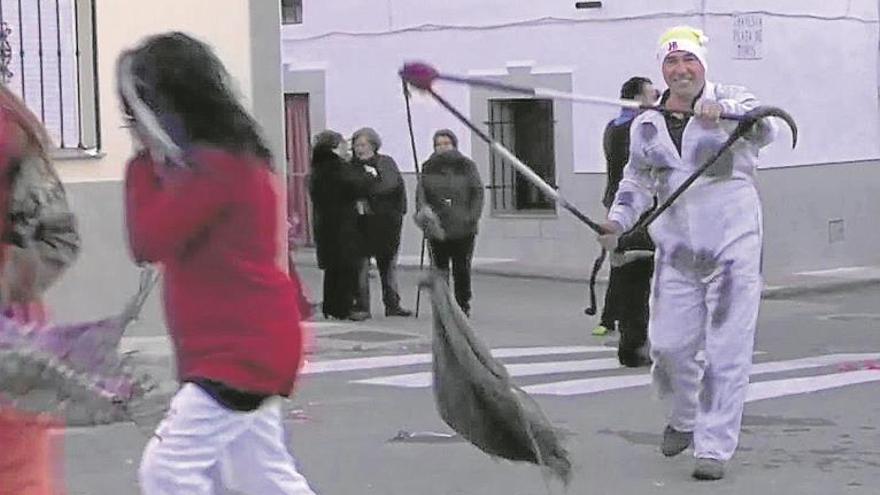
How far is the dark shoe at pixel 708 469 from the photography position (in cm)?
743

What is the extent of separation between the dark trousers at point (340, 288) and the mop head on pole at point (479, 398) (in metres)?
9.42

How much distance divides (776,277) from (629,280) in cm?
902

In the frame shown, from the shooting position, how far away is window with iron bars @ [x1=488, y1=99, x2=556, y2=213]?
21645 millimetres

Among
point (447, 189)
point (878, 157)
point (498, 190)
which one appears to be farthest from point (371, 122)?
point (447, 189)

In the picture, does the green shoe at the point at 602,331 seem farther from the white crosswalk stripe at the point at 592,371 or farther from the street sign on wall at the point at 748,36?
the street sign on wall at the point at 748,36

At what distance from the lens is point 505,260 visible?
70.9 feet

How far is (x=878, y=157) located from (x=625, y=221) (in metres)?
15.8

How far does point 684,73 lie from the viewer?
7.55m

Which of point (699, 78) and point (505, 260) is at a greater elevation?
point (699, 78)

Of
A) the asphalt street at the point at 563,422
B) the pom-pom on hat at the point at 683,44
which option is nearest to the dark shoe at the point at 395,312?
the asphalt street at the point at 563,422

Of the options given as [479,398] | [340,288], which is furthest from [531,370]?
[479,398]

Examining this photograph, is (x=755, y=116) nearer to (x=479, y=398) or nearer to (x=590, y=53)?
(x=479, y=398)

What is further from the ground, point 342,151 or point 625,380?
point 342,151

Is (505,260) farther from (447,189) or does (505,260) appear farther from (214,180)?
(214,180)
